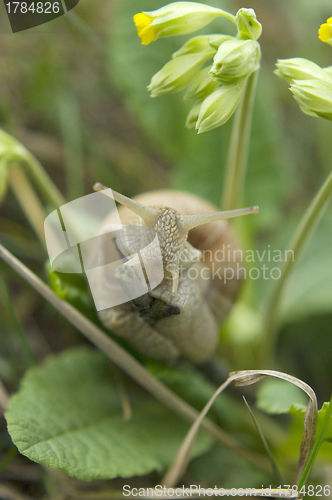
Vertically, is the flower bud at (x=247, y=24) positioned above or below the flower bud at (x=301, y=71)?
above

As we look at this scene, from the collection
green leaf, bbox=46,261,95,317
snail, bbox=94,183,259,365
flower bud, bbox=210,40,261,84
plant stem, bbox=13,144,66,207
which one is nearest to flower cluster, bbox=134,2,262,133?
flower bud, bbox=210,40,261,84

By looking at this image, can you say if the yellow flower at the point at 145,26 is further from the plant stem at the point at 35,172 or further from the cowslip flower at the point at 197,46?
the plant stem at the point at 35,172

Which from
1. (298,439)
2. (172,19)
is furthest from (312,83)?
(298,439)

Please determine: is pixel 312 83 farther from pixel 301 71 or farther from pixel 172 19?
pixel 172 19

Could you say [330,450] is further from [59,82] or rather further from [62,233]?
[59,82]

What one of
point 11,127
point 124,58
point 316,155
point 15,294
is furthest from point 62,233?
point 316,155

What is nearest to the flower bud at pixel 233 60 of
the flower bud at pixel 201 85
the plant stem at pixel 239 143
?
the flower bud at pixel 201 85
